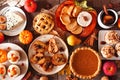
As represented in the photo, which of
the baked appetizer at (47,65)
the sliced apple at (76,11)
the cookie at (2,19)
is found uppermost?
the cookie at (2,19)

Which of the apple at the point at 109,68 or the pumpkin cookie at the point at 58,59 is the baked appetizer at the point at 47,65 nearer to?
the pumpkin cookie at the point at 58,59

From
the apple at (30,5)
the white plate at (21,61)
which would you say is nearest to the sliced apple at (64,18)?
the apple at (30,5)

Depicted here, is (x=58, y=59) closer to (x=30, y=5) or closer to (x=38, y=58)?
(x=38, y=58)

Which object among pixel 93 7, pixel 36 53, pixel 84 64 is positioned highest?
pixel 93 7

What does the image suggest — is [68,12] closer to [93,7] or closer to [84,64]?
[93,7]

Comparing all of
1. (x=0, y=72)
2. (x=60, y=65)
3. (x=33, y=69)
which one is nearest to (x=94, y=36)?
(x=60, y=65)
